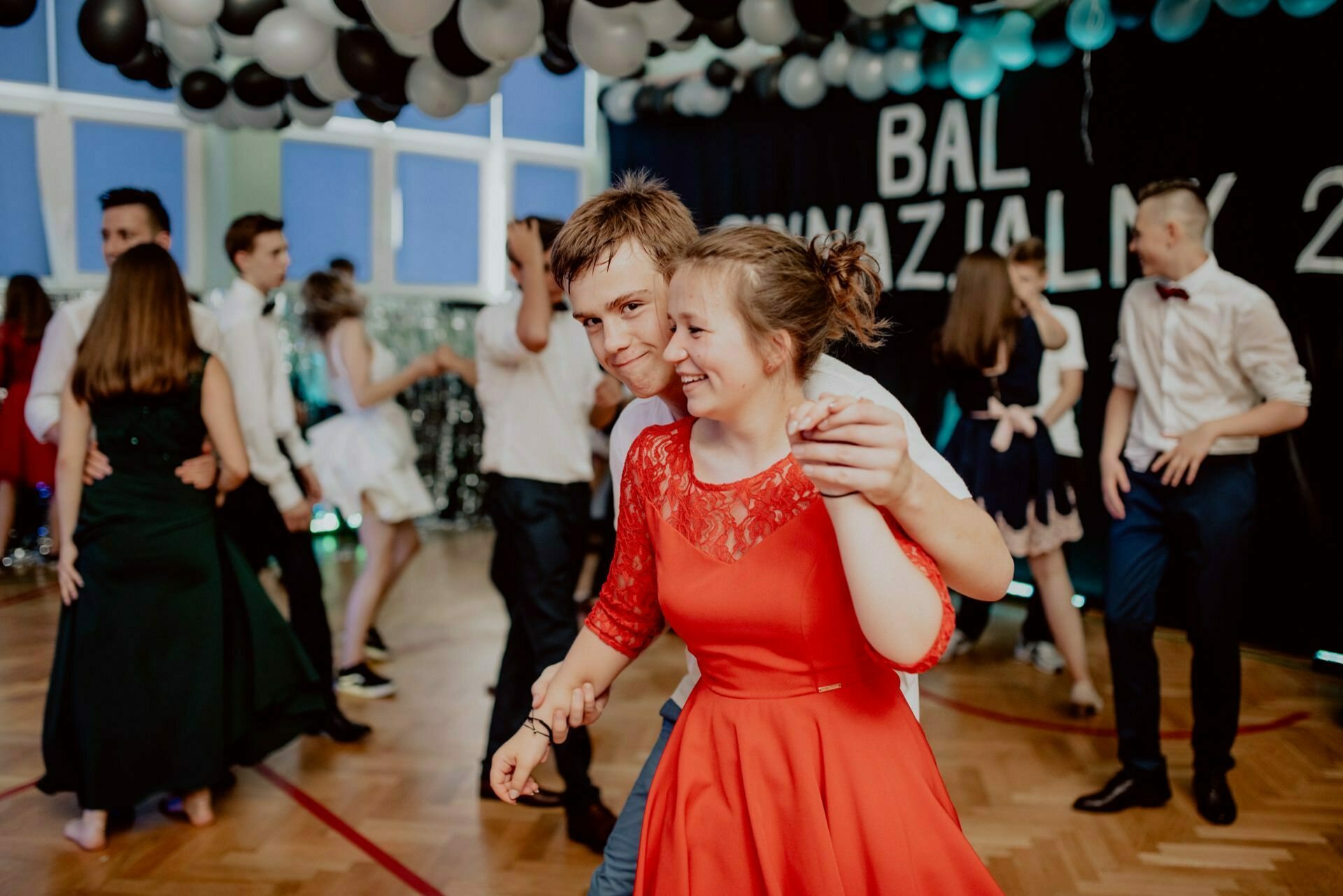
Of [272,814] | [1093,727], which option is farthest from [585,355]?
[1093,727]

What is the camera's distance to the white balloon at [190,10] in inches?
147

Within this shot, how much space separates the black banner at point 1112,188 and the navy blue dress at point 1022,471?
1.12ft

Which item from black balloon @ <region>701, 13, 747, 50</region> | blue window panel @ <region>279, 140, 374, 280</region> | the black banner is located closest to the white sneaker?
the black banner

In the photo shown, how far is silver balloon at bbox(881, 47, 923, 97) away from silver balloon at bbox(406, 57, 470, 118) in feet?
7.05

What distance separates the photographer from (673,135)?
7.68 m

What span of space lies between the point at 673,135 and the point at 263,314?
15.8 feet

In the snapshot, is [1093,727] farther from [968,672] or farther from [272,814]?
[272,814]

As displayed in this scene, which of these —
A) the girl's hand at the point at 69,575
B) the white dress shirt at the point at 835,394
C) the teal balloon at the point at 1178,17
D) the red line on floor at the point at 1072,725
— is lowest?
the red line on floor at the point at 1072,725

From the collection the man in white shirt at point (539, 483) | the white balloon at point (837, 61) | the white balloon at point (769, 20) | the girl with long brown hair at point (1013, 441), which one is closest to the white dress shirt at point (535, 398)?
the man in white shirt at point (539, 483)

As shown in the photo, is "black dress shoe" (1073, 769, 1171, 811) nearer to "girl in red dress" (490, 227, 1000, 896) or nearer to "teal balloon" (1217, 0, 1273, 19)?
"girl in red dress" (490, 227, 1000, 896)

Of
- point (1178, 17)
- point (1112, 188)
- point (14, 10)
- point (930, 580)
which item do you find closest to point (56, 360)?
point (14, 10)

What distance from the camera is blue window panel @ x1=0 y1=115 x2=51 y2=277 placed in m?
6.64

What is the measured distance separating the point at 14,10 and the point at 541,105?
5.32 meters

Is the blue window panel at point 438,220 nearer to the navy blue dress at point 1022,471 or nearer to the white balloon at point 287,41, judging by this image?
the white balloon at point 287,41
